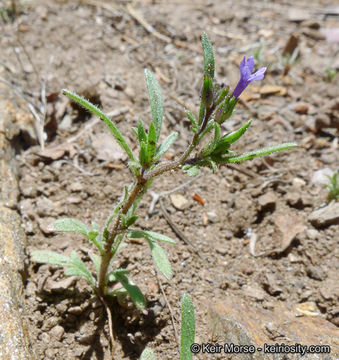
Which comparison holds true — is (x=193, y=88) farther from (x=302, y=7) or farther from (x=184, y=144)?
(x=302, y=7)

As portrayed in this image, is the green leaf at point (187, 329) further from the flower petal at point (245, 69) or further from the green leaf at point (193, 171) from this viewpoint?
the flower petal at point (245, 69)

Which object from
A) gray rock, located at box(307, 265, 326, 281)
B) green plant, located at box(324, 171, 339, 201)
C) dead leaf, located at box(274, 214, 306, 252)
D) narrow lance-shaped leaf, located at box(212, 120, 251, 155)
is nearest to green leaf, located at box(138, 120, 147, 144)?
narrow lance-shaped leaf, located at box(212, 120, 251, 155)

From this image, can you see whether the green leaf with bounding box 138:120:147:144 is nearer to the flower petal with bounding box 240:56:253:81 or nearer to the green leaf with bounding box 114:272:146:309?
the flower petal with bounding box 240:56:253:81

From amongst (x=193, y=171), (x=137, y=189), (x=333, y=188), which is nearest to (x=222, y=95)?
(x=193, y=171)

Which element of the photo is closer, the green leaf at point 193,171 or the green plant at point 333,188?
the green leaf at point 193,171

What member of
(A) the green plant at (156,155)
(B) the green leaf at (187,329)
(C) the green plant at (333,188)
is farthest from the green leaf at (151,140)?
(C) the green plant at (333,188)

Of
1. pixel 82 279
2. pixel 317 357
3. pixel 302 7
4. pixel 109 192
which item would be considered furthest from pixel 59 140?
pixel 302 7
